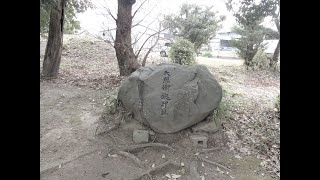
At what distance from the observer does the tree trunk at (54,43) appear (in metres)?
8.98

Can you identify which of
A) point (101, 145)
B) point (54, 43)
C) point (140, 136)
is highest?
point (54, 43)

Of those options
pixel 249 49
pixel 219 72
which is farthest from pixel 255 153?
pixel 249 49

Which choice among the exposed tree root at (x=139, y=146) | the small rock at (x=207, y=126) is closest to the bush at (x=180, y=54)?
the small rock at (x=207, y=126)

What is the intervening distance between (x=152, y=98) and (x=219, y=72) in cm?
738

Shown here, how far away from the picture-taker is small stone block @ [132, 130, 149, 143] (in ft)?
18.4

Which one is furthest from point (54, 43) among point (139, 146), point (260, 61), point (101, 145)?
point (260, 61)

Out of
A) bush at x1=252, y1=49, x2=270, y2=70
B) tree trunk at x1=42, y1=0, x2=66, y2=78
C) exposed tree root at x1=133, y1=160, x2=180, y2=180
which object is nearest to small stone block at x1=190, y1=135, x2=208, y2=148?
exposed tree root at x1=133, y1=160, x2=180, y2=180

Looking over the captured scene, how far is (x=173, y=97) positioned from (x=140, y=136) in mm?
1043

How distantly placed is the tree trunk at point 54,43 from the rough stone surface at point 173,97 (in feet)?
15.3

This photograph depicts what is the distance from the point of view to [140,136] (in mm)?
5625

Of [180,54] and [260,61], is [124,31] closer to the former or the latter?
[180,54]
